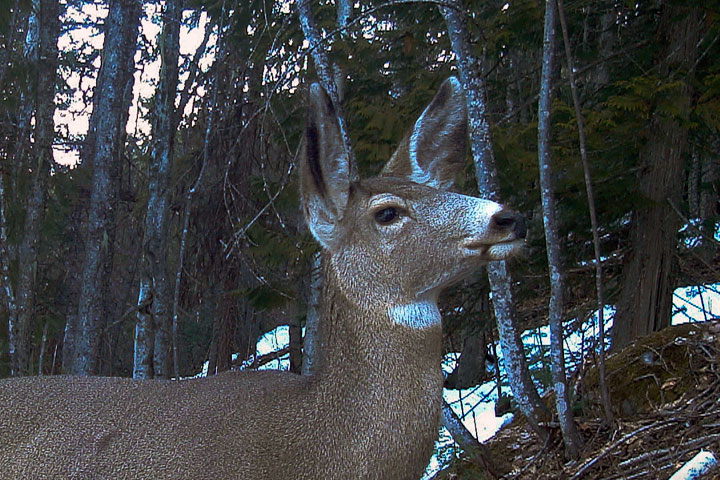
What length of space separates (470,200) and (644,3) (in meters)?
5.17

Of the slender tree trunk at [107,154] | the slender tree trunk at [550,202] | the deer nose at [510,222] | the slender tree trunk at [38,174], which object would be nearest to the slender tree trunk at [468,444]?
the slender tree trunk at [550,202]

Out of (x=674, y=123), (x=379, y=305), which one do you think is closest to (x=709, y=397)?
(x=674, y=123)

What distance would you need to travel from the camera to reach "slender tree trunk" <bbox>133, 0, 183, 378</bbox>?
7297 mm

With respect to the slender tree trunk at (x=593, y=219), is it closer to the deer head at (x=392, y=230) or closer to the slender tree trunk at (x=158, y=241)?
the deer head at (x=392, y=230)

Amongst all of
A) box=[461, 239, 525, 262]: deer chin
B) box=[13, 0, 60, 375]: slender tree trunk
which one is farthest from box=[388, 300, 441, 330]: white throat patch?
box=[13, 0, 60, 375]: slender tree trunk

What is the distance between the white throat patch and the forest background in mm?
1806

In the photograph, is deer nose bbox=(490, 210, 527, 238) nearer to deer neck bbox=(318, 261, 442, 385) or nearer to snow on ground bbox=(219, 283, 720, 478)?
deer neck bbox=(318, 261, 442, 385)

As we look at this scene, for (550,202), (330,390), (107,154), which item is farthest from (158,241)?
(330,390)

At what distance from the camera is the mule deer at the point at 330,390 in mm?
2918

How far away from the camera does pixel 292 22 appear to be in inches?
293

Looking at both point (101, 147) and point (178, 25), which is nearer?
point (178, 25)

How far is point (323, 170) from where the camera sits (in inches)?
127

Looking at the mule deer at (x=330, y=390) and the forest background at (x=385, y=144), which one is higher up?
the forest background at (x=385, y=144)

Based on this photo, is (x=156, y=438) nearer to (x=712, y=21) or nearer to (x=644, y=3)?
(x=712, y=21)
